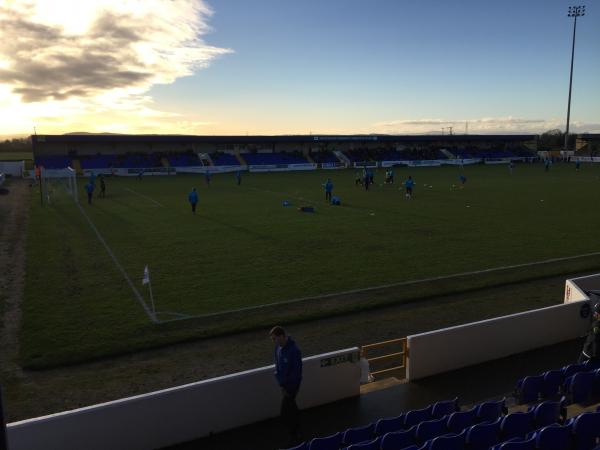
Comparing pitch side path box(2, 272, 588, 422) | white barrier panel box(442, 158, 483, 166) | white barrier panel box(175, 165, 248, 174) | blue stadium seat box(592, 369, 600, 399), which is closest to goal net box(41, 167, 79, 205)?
white barrier panel box(175, 165, 248, 174)

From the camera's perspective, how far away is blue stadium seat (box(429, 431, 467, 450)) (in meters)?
5.27

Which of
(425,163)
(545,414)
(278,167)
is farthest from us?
(425,163)

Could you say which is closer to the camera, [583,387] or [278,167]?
[583,387]

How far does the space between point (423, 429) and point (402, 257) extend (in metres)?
11.9

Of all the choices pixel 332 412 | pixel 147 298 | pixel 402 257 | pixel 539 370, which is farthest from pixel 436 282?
pixel 147 298

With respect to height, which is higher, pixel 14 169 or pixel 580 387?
pixel 14 169

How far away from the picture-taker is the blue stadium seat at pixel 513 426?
229 inches

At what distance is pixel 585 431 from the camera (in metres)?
5.53

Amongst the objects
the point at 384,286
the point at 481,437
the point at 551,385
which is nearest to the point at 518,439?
the point at 481,437

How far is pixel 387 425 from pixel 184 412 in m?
2.98

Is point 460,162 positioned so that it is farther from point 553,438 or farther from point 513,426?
point 553,438

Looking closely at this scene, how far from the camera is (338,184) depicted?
46156 millimetres

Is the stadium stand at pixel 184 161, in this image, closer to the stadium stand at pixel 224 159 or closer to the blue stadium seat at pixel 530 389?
the stadium stand at pixel 224 159

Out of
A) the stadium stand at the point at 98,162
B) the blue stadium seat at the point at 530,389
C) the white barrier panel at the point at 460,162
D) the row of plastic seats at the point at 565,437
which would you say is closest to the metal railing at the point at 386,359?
the blue stadium seat at the point at 530,389
